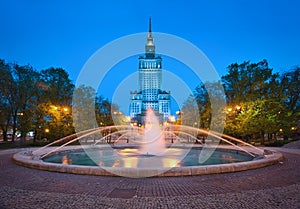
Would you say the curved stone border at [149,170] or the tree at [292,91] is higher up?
the tree at [292,91]

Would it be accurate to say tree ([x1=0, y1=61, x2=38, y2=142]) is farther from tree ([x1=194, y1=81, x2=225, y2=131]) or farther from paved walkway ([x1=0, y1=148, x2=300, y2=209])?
tree ([x1=194, y1=81, x2=225, y2=131])

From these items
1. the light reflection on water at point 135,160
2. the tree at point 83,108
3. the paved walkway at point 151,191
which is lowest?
the paved walkway at point 151,191

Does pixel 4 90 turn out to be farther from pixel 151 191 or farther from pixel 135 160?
pixel 151 191

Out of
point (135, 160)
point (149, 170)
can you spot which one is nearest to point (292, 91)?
point (135, 160)

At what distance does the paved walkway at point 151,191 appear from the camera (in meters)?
7.12

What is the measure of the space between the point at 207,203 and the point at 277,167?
8.53 m

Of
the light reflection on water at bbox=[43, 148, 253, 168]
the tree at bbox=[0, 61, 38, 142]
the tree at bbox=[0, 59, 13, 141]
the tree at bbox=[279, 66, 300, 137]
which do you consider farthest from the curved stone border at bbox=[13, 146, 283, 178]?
the tree at bbox=[279, 66, 300, 137]

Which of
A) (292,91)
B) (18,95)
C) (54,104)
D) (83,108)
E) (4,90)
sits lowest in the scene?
(83,108)

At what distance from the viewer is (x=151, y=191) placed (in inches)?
340

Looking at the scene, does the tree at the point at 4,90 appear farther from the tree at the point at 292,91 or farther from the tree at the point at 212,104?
the tree at the point at 292,91

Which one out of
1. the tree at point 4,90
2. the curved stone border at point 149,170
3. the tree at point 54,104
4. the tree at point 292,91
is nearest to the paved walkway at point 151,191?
the curved stone border at point 149,170

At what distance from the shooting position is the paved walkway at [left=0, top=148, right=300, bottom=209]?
7.12 metres

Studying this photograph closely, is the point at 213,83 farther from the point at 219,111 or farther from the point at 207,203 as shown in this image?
the point at 207,203

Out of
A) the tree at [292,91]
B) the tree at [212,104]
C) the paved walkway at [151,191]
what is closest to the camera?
the paved walkway at [151,191]
